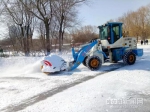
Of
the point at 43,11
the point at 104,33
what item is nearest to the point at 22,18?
the point at 43,11

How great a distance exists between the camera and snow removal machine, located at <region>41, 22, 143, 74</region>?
8758 millimetres

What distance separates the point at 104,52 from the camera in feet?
32.6

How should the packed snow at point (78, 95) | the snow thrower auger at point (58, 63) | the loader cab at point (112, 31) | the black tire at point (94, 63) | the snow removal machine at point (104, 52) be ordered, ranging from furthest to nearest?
the loader cab at point (112, 31), the black tire at point (94, 63), the snow removal machine at point (104, 52), the snow thrower auger at point (58, 63), the packed snow at point (78, 95)

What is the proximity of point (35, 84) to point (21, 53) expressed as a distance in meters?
13.8

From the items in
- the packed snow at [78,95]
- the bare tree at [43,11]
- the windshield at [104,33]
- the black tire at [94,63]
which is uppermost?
the bare tree at [43,11]

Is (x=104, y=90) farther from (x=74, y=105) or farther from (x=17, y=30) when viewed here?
(x=17, y=30)

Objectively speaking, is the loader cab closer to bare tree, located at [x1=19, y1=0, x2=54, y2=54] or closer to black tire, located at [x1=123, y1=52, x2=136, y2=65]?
black tire, located at [x1=123, y1=52, x2=136, y2=65]

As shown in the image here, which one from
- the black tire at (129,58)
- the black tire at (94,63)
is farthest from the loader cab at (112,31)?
the black tire at (94,63)

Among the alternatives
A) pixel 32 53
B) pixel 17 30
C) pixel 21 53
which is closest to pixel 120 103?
pixel 32 53

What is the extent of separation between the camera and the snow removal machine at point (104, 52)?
8.76 m

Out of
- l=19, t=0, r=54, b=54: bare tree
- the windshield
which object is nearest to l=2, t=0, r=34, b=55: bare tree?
l=19, t=0, r=54, b=54: bare tree

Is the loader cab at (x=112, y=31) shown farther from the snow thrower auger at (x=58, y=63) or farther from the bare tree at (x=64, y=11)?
the bare tree at (x=64, y=11)

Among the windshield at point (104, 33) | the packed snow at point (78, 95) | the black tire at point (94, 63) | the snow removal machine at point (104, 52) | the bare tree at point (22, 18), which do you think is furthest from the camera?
the bare tree at point (22, 18)

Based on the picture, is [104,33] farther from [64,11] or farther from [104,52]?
[64,11]
